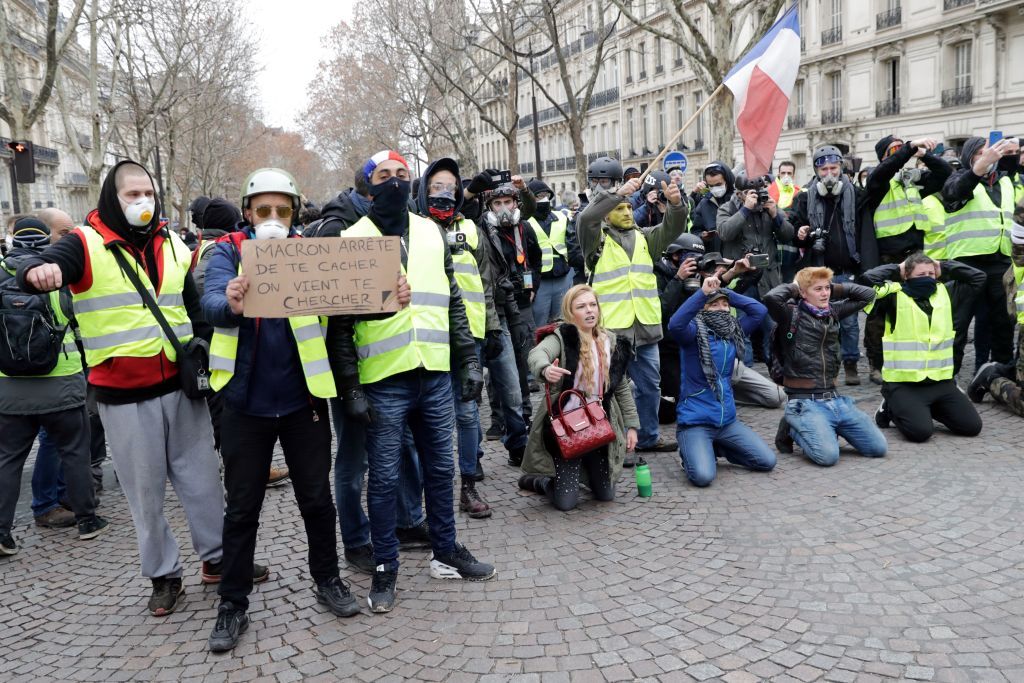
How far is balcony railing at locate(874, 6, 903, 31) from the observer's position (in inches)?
1176

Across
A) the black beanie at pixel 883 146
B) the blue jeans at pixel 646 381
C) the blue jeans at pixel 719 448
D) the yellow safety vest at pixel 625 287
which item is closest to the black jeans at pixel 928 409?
the blue jeans at pixel 719 448

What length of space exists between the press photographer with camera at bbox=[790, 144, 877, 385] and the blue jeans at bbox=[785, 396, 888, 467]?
7.58 feet

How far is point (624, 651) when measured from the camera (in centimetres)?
370

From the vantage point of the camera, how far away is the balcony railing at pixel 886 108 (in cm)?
3080

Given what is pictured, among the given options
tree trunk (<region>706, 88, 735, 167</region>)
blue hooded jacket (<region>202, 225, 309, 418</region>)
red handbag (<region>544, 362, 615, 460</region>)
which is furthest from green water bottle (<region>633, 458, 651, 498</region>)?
tree trunk (<region>706, 88, 735, 167</region>)

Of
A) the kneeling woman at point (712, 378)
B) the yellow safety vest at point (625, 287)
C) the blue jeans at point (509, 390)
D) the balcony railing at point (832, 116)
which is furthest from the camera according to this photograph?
the balcony railing at point (832, 116)

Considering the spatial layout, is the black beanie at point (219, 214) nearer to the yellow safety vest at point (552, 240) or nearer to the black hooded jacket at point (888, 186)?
the yellow safety vest at point (552, 240)

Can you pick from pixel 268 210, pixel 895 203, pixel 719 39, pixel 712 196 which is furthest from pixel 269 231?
pixel 719 39

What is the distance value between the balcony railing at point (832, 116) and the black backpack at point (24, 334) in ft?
110

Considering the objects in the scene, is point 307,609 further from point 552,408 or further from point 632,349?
point 632,349

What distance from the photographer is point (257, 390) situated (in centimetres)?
389

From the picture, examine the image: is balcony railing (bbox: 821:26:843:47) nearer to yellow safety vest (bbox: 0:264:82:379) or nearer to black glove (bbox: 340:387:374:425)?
yellow safety vest (bbox: 0:264:82:379)

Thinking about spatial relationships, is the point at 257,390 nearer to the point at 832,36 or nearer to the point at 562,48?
the point at 832,36

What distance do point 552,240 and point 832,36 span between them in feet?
97.9
